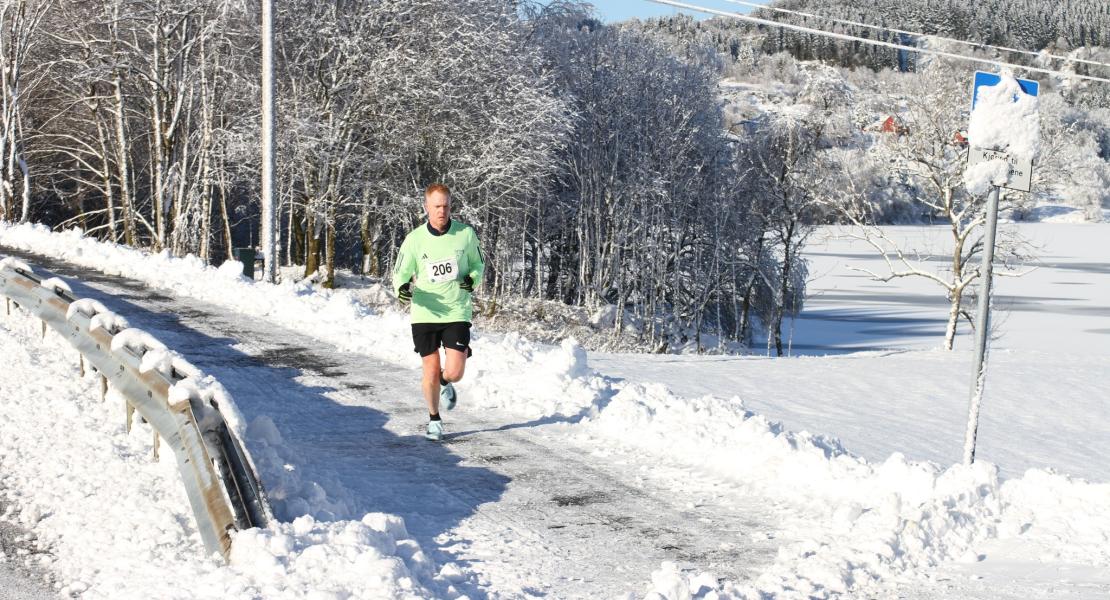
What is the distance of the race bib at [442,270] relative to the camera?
25.9ft

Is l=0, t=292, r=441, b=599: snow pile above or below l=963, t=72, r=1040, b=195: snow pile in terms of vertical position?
below

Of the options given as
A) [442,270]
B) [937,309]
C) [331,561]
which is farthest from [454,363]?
[937,309]

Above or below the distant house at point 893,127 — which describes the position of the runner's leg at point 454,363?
below

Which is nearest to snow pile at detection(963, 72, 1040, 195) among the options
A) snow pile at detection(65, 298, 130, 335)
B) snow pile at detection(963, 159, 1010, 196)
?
snow pile at detection(963, 159, 1010, 196)

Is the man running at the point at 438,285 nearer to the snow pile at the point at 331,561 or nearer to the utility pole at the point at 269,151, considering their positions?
the snow pile at the point at 331,561

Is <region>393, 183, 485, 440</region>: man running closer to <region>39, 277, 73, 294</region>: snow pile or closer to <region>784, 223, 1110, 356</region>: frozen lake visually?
<region>39, 277, 73, 294</region>: snow pile

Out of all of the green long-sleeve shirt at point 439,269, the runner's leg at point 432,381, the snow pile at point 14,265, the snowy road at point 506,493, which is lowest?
the snowy road at point 506,493

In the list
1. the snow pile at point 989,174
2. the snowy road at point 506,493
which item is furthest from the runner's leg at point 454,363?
the snow pile at point 989,174

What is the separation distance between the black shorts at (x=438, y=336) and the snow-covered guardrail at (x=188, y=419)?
1.77 meters

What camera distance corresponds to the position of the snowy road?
5336mm

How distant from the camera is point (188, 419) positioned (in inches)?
220

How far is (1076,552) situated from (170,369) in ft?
17.8

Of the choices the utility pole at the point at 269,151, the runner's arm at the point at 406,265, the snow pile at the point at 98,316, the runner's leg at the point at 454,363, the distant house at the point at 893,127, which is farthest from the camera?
the distant house at the point at 893,127

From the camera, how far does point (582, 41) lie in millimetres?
42219
